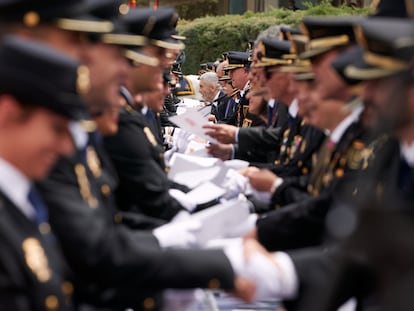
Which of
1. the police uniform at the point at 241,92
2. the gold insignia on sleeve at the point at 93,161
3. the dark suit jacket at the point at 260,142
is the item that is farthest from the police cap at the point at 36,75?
the police uniform at the point at 241,92

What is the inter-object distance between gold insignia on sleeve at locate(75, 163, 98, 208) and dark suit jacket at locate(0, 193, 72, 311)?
1.60 ft

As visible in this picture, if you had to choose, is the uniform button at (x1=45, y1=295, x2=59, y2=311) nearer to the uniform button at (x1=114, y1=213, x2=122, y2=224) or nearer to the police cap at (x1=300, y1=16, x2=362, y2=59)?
the uniform button at (x1=114, y1=213, x2=122, y2=224)

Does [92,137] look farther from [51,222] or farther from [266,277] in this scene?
[266,277]

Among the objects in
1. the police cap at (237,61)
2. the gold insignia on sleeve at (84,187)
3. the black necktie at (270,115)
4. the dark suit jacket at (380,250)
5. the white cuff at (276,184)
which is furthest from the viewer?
the police cap at (237,61)

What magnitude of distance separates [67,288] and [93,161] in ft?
2.36

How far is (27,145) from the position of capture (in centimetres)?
200

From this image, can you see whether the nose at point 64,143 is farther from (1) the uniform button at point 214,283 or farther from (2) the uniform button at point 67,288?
(1) the uniform button at point 214,283

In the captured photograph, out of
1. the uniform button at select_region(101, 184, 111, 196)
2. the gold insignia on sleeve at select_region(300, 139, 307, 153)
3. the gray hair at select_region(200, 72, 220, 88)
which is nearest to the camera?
the uniform button at select_region(101, 184, 111, 196)

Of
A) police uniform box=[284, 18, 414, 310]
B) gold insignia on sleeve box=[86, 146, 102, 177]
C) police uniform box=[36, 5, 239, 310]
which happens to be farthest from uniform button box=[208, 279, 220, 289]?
gold insignia on sleeve box=[86, 146, 102, 177]

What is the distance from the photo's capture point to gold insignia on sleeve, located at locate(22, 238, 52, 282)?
2.03 metres

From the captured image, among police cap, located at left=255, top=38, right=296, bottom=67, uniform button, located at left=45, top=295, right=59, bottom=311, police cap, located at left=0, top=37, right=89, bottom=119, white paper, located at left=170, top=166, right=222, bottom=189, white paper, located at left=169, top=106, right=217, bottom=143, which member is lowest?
white paper, located at left=170, top=166, right=222, bottom=189

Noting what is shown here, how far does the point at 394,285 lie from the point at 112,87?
1.60m

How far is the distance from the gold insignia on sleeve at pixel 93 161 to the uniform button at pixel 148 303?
1.71 feet

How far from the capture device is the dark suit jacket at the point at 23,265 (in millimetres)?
1965
